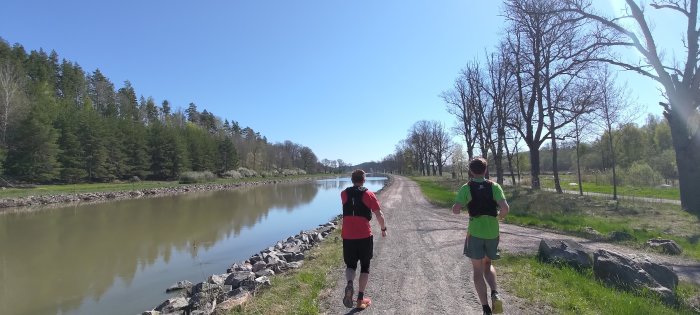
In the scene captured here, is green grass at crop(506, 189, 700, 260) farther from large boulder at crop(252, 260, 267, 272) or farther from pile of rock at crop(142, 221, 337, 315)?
large boulder at crop(252, 260, 267, 272)

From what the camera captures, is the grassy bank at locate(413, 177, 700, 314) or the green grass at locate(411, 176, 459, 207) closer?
the grassy bank at locate(413, 177, 700, 314)

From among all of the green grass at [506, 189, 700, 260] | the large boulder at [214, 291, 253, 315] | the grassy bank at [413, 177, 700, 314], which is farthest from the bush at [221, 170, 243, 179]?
the large boulder at [214, 291, 253, 315]

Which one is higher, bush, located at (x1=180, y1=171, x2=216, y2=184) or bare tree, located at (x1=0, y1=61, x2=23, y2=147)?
bare tree, located at (x1=0, y1=61, x2=23, y2=147)

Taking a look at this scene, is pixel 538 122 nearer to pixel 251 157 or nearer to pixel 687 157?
pixel 687 157

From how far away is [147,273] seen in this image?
37.6 ft

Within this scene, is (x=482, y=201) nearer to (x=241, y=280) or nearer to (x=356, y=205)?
(x=356, y=205)

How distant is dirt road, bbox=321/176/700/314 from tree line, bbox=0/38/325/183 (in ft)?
136

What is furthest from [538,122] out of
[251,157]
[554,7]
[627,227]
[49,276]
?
[251,157]

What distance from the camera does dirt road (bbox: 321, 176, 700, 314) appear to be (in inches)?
234

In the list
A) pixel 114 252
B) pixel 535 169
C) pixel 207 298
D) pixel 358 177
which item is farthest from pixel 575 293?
pixel 535 169

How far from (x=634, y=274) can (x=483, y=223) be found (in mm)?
3206

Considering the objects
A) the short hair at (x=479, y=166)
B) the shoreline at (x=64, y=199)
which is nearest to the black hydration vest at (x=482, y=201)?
the short hair at (x=479, y=166)

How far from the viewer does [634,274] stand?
645 centimetres

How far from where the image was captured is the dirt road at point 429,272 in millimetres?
5949
